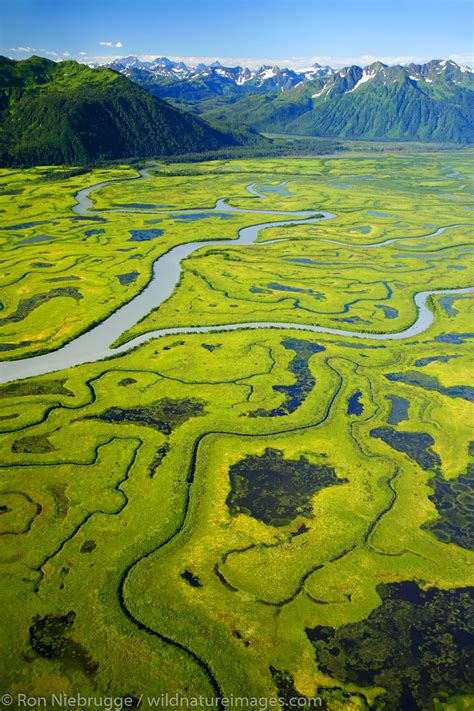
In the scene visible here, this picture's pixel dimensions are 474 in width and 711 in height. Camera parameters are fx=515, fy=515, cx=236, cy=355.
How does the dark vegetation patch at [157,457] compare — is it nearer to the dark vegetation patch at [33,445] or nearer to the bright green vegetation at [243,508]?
the bright green vegetation at [243,508]

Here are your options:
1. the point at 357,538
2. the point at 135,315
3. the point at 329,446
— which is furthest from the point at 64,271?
the point at 357,538

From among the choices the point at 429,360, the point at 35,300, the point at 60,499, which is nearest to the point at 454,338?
the point at 429,360

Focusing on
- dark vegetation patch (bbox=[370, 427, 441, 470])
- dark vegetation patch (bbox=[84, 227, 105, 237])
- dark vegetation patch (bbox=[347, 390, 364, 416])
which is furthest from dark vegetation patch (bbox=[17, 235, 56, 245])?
dark vegetation patch (bbox=[370, 427, 441, 470])

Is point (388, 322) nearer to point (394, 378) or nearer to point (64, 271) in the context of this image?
point (394, 378)

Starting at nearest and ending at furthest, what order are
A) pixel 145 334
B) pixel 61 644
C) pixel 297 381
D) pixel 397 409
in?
pixel 61 644 < pixel 397 409 < pixel 297 381 < pixel 145 334

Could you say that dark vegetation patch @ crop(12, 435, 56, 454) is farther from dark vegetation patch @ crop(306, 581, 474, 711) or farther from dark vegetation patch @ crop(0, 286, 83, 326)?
dark vegetation patch @ crop(0, 286, 83, 326)

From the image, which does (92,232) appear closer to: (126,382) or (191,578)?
(126,382)
